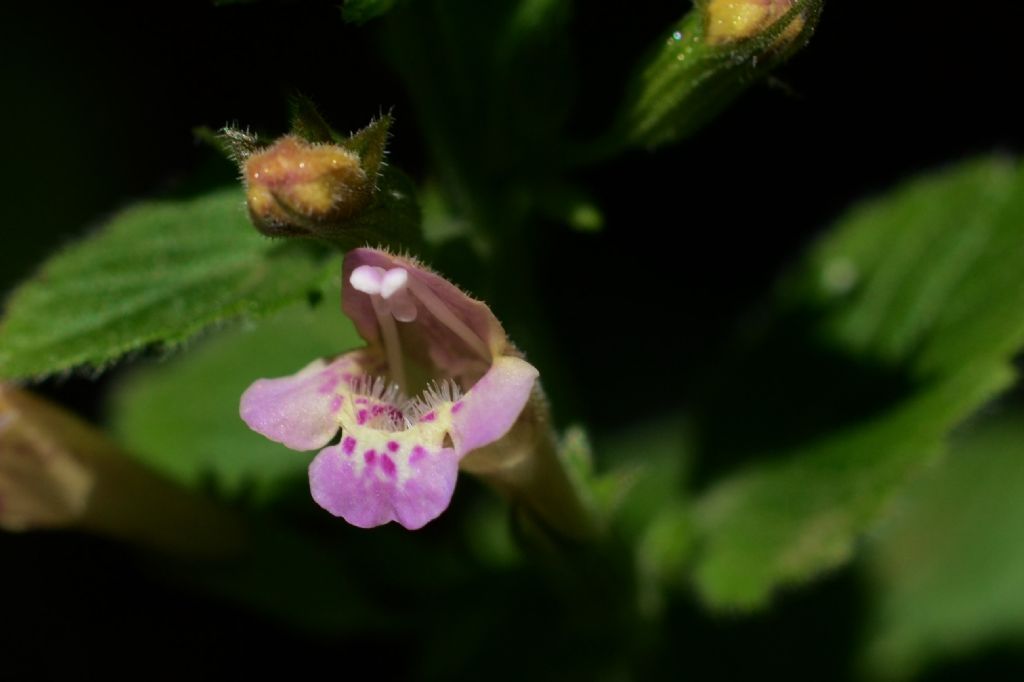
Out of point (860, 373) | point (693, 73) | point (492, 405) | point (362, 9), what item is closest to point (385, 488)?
point (492, 405)

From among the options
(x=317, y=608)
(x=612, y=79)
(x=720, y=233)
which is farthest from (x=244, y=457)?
(x=720, y=233)

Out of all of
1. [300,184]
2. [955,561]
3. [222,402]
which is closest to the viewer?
[300,184]

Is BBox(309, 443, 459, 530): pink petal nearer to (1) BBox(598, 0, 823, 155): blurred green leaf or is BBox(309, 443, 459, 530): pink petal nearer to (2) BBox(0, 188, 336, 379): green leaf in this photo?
(2) BBox(0, 188, 336, 379): green leaf

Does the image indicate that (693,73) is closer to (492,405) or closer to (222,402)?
(492,405)

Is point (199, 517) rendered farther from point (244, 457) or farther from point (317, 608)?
point (244, 457)

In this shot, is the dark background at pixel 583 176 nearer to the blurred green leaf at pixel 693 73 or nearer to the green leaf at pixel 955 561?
the green leaf at pixel 955 561

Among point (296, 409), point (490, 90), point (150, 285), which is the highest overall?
point (490, 90)
